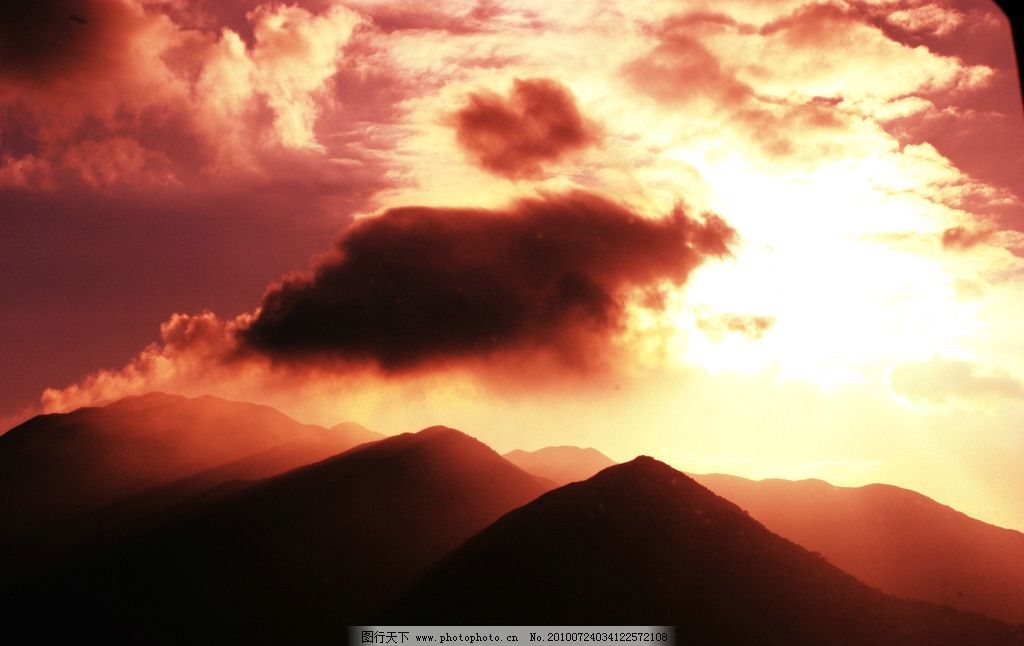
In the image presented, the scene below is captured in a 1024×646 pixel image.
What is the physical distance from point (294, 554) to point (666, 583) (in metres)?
44.4

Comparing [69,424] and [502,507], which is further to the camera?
[69,424]

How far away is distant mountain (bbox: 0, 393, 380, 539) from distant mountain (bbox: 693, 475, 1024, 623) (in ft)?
272

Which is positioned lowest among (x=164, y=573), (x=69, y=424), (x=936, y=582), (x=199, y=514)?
(x=936, y=582)

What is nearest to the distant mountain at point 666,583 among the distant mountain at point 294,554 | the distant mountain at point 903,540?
the distant mountain at point 294,554

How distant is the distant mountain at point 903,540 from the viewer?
103m

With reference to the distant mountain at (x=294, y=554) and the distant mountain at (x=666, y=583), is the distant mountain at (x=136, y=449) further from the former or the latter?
the distant mountain at (x=666, y=583)

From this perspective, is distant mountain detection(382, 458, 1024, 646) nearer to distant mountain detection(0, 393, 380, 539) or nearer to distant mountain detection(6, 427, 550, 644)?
distant mountain detection(6, 427, 550, 644)

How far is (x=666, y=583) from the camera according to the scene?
51.3 metres

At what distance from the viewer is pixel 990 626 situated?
51.1m

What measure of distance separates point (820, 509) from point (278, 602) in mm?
92911

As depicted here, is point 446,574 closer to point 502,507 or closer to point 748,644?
point 748,644

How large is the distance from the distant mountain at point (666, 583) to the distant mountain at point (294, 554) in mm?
19889

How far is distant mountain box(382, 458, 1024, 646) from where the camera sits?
48.1m

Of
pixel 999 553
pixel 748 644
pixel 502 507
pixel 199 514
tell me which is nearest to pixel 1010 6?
pixel 748 644
